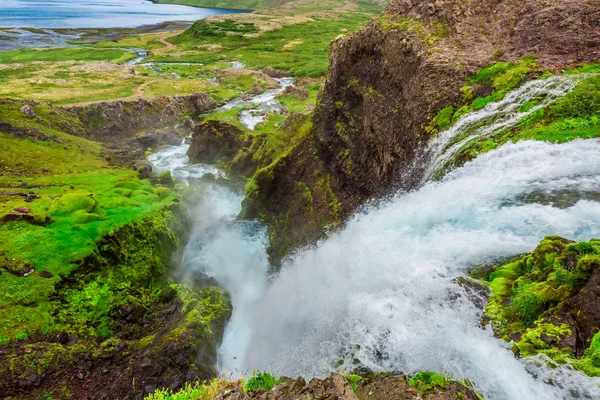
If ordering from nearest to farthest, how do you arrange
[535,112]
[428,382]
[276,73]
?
1. [428,382]
2. [535,112]
3. [276,73]

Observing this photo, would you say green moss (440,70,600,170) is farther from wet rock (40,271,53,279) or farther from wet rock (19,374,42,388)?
wet rock (40,271,53,279)

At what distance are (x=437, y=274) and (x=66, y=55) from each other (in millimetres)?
126528

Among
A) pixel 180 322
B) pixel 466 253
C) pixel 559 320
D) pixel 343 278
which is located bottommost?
pixel 180 322

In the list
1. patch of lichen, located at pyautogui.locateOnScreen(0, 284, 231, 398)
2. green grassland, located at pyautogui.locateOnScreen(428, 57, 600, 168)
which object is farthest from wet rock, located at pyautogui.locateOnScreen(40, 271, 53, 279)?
green grassland, located at pyautogui.locateOnScreen(428, 57, 600, 168)

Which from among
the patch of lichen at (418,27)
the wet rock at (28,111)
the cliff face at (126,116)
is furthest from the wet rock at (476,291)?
the cliff face at (126,116)

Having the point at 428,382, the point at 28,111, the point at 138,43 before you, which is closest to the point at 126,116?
the point at 28,111

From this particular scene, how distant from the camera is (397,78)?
2252cm

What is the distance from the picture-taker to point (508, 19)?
19.9 meters

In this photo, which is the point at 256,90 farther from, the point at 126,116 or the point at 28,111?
the point at 28,111

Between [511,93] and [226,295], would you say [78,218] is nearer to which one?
[226,295]

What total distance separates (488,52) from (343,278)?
587 inches

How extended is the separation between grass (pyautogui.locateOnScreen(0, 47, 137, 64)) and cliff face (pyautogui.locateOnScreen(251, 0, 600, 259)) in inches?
3769

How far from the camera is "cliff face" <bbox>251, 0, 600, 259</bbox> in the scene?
699 inches

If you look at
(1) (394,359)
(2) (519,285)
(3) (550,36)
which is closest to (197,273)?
(1) (394,359)
